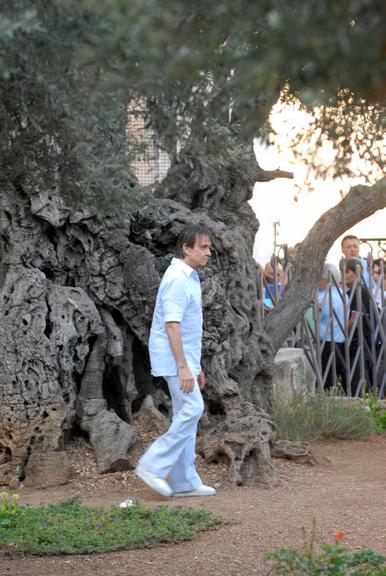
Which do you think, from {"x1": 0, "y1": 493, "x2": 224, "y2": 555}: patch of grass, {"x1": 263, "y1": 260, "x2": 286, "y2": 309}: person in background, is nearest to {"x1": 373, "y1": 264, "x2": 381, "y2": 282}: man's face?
{"x1": 263, "y1": 260, "x2": 286, "y2": 309}: person in background

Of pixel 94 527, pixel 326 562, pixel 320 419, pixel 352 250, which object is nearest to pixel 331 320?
pixel 352 250

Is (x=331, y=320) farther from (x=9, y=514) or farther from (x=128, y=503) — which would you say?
(x=9, y=514)

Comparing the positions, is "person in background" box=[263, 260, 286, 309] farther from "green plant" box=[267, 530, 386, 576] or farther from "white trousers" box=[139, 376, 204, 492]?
"green plant" box=[267, 530, 386, 576]

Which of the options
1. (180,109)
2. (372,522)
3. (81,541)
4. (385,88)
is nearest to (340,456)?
(372,522)

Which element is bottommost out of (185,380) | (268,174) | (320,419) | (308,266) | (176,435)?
(320,419)

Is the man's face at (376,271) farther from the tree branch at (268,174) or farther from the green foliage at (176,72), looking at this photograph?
the green foliage at (176,72)

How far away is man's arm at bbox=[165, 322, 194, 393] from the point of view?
781 centimetres

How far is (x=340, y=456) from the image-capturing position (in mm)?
10406

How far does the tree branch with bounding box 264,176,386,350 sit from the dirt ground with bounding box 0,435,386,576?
1313 millimetres

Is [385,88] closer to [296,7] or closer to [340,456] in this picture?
[296,7]

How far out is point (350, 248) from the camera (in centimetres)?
1399

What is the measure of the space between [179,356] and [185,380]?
0.56 feet

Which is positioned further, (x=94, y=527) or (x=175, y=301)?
(x=175, y=301)

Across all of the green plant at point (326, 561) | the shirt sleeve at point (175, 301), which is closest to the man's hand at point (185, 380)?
the shirt sleeve at point (175, 301)
